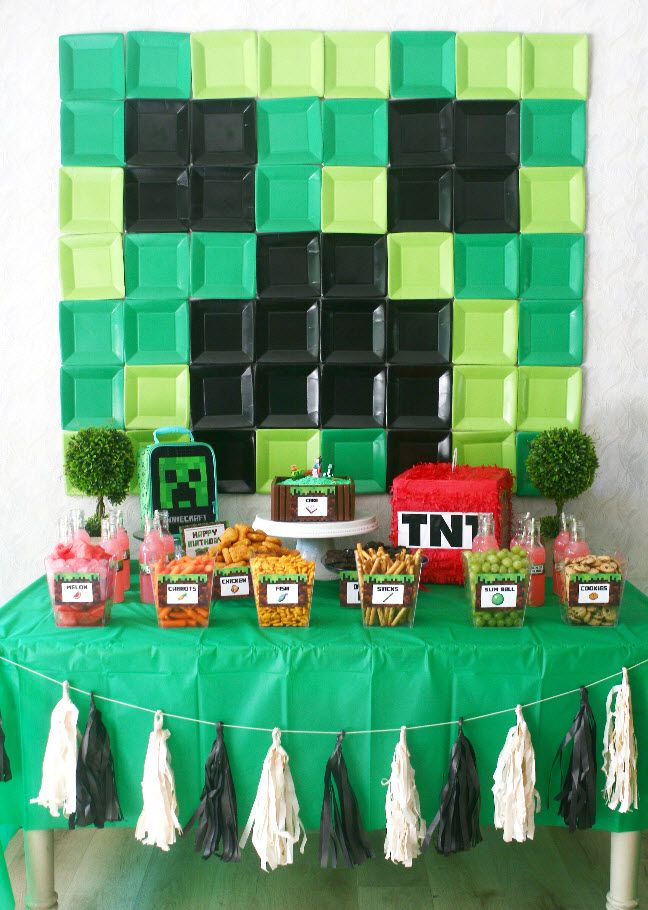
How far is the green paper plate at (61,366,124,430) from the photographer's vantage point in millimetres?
2814

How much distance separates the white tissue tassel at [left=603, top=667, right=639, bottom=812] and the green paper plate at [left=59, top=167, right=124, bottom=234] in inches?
79.9

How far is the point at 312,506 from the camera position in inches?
96.7

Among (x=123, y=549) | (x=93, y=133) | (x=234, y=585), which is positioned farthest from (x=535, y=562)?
(x=93, y=133)

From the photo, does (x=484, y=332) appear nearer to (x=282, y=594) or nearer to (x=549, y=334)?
(x=549, y=334)

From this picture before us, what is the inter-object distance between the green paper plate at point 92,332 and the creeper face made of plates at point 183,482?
430mm

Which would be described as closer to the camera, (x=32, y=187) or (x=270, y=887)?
(x=270, y=887)

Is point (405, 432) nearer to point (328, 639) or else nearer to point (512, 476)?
point (512, 476)

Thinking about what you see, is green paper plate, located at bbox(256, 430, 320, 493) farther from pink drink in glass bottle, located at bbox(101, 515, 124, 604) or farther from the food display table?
the food display table

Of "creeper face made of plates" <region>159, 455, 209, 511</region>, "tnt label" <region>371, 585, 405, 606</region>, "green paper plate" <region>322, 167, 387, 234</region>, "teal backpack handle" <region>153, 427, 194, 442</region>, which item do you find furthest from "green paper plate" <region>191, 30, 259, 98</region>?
"tnt label" <region>371, 585, 405, 606</region>

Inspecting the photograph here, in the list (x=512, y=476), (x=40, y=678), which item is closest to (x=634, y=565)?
(x=512, y=476)

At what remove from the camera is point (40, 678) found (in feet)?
6.72

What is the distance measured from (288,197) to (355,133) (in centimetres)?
29

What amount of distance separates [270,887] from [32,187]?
224 centimetres

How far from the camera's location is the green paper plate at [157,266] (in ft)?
9.14
